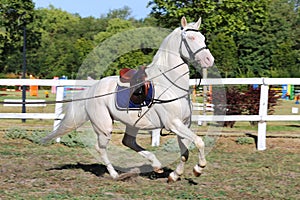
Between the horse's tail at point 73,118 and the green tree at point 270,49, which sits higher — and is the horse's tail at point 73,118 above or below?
below

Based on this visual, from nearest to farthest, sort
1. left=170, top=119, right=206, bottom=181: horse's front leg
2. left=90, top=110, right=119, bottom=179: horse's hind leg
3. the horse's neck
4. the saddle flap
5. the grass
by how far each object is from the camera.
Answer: the grass
left=170, top=119, right=206, bottom=181: horse's front leg
the horse's neck
the saddle flap
left=90, top=110, right=119, bottom=179: horse's hind leg

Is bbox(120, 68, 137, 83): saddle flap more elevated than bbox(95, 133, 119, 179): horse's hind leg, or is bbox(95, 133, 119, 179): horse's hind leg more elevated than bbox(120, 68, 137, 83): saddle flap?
bbox(120, 68, 137, 83): saddle flap

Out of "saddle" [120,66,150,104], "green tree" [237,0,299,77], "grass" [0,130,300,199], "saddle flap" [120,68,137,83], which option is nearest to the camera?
"grass" [0,130,300,199]

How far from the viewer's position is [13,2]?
2050cm

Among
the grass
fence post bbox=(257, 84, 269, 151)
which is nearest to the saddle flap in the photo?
the grass

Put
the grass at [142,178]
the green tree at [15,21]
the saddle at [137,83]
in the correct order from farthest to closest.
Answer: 1. the green tree at [15,21]
2. the saddle at [137,83]
3. the grass at [142,178]

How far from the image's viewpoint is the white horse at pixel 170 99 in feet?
22.2

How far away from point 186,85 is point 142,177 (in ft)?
5.45

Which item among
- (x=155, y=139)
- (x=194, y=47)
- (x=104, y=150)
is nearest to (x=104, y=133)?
(x=104, y=150)

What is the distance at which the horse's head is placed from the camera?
659cm

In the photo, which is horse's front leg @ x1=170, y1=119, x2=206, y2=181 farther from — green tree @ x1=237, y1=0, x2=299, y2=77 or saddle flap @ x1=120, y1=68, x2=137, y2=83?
green tree @ x1=237, y1=0, x2=299, y2=77

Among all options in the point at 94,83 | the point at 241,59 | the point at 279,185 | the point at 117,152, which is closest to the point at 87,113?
the point at 94,83

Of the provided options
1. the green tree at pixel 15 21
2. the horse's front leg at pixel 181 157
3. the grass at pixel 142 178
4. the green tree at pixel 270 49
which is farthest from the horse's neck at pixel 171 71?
the green tree at pixel 270 49

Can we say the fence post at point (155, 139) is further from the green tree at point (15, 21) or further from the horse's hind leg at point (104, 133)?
the green tree at point (15, 21)
